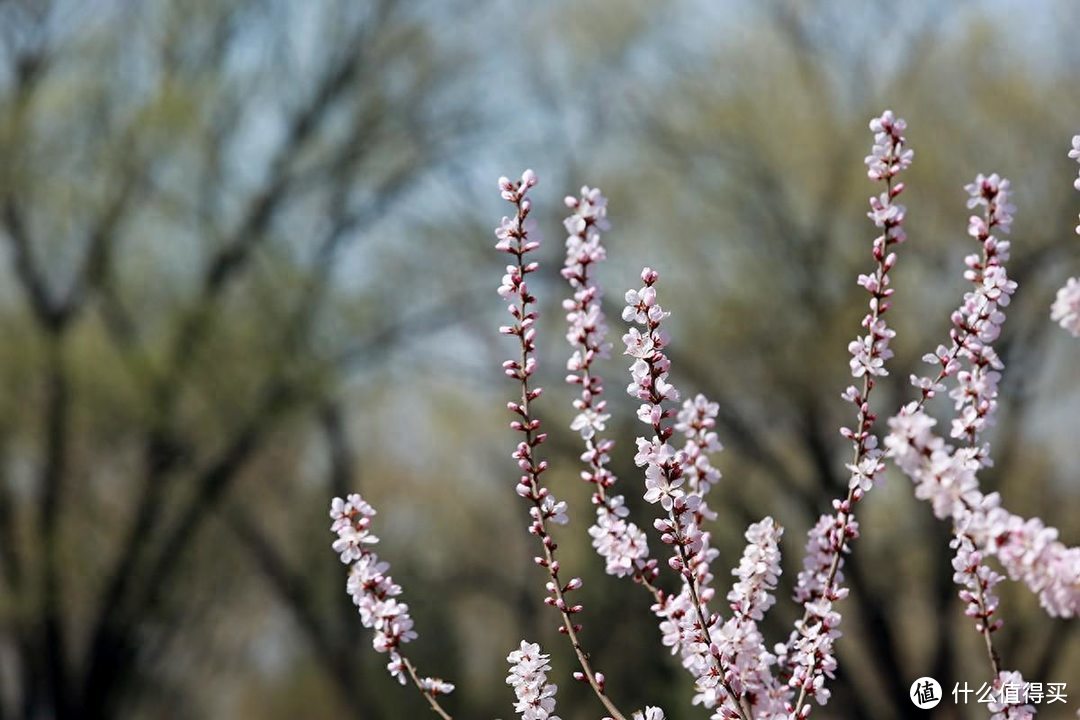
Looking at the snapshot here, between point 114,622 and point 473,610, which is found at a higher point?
point 473,610

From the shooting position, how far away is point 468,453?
1919 centimetres

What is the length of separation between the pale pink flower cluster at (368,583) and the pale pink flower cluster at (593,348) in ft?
1.38

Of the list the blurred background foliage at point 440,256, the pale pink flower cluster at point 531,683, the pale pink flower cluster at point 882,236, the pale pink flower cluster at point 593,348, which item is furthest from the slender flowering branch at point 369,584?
the blurred background foliage at point 440,256

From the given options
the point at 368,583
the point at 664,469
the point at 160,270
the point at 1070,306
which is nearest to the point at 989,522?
the point at 1070,306

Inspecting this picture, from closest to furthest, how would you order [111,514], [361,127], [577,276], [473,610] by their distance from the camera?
[577,276] < [361,127] < [111,514] < [473,610]

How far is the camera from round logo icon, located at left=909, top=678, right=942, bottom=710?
3570 millimetres

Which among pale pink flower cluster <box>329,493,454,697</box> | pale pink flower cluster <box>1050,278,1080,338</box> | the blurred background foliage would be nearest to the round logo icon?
pale pink flower cluster <box>329,493,454,697</box>

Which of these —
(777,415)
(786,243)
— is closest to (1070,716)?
(777,415)

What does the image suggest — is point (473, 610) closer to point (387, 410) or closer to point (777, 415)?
point (387, 410)

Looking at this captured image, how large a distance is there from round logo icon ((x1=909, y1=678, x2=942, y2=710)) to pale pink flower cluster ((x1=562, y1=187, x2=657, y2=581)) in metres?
1.03

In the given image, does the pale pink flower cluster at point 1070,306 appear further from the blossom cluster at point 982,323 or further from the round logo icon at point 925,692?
the round logo icon at point 925,692

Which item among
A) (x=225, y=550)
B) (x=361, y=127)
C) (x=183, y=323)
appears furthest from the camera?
(x=225, y=550)

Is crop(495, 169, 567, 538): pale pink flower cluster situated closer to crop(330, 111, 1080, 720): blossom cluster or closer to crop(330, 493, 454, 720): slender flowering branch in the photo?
crop(330, 111, 1080, 720): blossom cluster

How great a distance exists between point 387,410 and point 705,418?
1564cm
